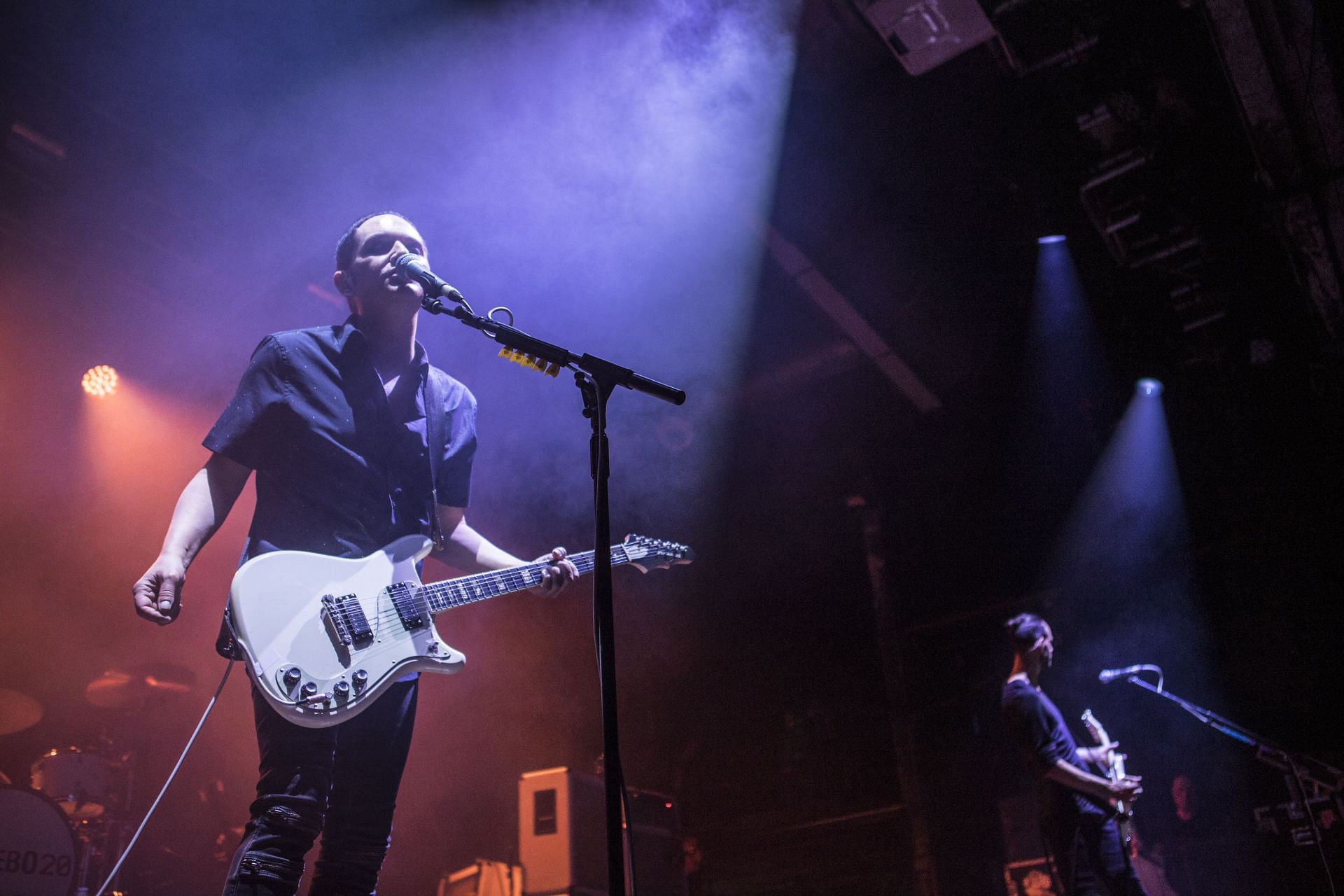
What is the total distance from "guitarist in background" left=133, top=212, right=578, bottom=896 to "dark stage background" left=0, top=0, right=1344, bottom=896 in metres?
2.81

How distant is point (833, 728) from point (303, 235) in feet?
19.3

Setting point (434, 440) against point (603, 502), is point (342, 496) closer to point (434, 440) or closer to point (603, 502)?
point (434, 440)

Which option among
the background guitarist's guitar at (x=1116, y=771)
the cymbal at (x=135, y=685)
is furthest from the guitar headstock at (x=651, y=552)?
the cymbal at (x=135, y=685)

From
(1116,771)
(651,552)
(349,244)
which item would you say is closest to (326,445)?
(349,244)

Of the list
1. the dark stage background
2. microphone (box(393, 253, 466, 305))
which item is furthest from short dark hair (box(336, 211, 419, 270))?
the dark stage background

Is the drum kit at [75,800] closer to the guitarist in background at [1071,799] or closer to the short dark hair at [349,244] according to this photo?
the short dark hair at [349,244]

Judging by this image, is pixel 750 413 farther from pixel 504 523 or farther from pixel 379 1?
pixel 379 1

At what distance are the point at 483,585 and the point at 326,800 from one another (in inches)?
28.1

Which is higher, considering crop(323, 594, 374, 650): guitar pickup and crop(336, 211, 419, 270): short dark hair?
crop(336, 211, 419, 270): short dark hair

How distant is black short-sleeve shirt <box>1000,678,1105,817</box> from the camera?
3746 millimetres

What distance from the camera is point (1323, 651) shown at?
6.20 m

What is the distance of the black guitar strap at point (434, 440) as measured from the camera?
2.36 m

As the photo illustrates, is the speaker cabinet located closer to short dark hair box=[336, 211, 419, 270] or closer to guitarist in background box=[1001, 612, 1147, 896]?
guitarist in background box=[1001, 612, 1147, 896]

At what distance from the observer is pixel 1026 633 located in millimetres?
4320
